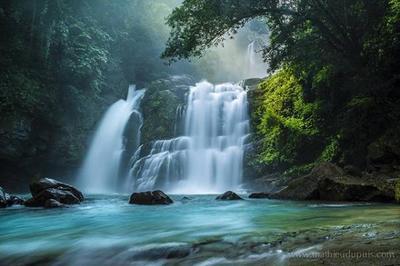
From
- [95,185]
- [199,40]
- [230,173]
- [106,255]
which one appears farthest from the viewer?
[95,185]

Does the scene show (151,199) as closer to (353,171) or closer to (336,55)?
(353,171)

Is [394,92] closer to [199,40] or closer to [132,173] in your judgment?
[199,40]

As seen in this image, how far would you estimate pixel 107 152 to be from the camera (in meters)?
25.4

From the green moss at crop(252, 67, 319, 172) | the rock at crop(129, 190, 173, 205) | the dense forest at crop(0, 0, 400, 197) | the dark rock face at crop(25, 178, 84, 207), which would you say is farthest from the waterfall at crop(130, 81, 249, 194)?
the dark rock face at crop(25, 178, 84, 207)

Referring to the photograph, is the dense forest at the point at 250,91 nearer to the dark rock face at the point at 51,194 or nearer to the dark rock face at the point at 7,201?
the dark rock face at the point at 51,194

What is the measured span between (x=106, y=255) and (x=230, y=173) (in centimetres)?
1593

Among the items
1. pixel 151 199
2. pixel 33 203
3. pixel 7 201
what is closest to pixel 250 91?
pixel 151 199

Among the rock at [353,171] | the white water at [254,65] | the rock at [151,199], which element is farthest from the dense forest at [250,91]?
the white water at [254,65]

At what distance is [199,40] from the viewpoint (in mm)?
14477

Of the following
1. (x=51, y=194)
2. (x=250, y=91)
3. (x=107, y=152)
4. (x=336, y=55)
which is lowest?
(x=51, y=194)

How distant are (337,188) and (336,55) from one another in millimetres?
5644

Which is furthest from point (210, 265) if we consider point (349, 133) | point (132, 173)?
point (132, 173)

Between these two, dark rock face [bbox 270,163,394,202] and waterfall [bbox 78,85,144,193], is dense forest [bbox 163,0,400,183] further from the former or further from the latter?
waterfall [bbox 78,85,144,193]

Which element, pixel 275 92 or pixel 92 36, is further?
pixel 92 36
